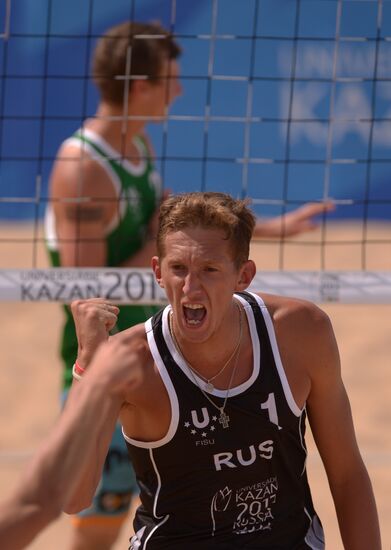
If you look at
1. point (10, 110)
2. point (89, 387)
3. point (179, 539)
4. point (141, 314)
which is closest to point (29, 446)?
point (141, 314)

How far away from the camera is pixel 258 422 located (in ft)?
8.63

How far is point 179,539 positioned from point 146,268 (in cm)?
178

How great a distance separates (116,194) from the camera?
14.5 ft

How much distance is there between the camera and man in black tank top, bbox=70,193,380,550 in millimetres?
2570

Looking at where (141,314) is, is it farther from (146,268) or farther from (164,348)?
(164,348)

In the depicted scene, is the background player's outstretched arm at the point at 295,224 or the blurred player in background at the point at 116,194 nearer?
the blurred player in background at the point at 116,194

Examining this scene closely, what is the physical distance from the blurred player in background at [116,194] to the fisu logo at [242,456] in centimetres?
153

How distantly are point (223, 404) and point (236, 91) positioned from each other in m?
6.55

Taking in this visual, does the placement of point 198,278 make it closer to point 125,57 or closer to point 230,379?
point 230,379

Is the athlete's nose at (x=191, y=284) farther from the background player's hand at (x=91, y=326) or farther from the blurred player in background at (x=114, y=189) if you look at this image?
the blurred player in background at (x=114, y=189)

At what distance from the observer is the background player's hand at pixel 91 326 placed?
2645 mm

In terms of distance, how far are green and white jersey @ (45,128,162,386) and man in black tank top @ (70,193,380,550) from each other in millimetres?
1564

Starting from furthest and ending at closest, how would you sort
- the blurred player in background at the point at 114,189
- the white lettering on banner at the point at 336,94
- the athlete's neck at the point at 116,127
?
the white lettering on banner at the point at 336,94 → the athlete's neck at the point at 116,127 → the blurred player in background at the point at 114,189

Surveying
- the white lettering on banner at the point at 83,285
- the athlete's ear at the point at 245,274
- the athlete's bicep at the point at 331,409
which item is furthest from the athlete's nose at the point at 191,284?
the white lettering on banner at the point at 83,285
